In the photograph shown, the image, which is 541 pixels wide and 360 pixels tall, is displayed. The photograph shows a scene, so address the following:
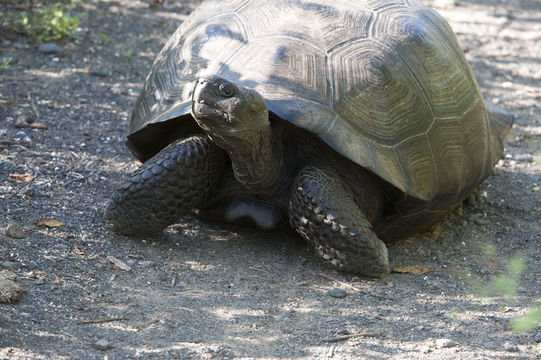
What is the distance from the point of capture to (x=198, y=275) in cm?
383

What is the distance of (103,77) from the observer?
6371 mm

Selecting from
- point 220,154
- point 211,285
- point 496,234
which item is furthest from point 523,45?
point 211,285

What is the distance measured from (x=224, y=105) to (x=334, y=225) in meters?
0.85

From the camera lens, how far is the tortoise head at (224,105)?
351 centimetres

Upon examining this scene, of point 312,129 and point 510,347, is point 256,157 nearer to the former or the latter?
point 312,129

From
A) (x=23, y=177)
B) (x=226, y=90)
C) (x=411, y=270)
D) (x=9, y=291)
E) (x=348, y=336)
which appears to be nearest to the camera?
(x=9, y=291)

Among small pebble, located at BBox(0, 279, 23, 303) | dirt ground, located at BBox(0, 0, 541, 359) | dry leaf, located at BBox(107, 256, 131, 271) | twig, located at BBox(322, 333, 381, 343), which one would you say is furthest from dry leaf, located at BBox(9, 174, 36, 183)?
twig, located at BBox(322, 333, 381, 343)

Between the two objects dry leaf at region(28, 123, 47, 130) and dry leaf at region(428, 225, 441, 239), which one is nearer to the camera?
dry leaf at region(428, 225, 441, 239)

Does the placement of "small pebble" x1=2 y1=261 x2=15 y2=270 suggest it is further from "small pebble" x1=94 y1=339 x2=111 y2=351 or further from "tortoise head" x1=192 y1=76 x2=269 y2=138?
"tortoise head" x1=192 y1=76 x2=269 y2=138

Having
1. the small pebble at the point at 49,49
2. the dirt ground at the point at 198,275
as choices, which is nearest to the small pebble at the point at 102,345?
the dirt ground at the point at 198,275

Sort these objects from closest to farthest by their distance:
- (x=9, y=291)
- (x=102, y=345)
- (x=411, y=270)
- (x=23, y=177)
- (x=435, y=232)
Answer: (x=102, y=345), (x=9, y=291), (x=411, y=270), (x=23, y=177), (x=435, y=232)

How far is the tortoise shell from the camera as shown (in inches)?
157

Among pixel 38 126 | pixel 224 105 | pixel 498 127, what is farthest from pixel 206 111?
pixel 498 127

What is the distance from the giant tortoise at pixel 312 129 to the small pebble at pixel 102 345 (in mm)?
1061
